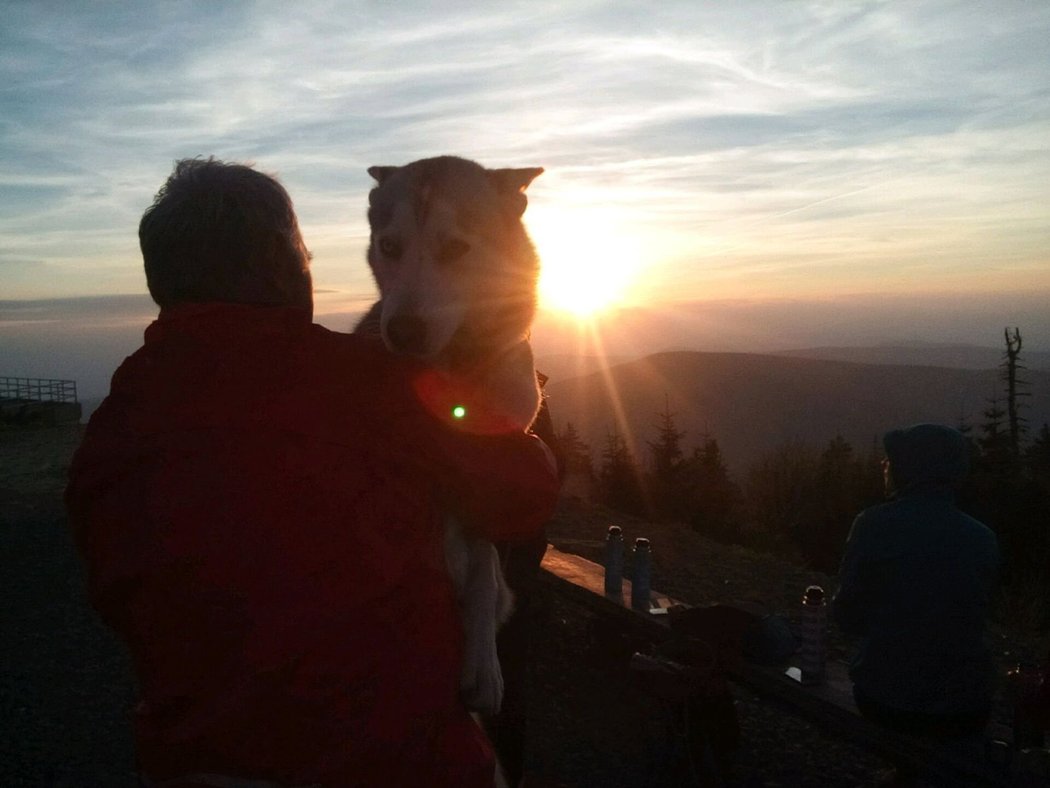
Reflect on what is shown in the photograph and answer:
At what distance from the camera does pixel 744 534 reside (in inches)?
706

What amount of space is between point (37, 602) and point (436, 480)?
9.05 meters

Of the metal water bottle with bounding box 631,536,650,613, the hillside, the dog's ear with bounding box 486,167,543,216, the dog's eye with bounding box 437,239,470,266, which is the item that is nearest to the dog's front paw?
the dog's eye with bounding box 437,239,470,266

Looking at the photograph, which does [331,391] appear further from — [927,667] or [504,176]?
[927,667]

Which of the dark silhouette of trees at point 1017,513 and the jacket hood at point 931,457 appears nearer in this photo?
the jacket hood at point 931,457

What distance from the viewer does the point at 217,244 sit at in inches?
74.8

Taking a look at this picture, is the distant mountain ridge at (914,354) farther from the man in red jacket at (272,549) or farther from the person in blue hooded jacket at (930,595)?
the man in red jacket at (272,549)

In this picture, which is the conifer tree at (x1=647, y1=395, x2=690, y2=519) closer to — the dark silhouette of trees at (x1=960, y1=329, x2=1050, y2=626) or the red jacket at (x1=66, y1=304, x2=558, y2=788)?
the dark silhouette of trees at (x1=960, y1=329, x2=1050, y2=626)

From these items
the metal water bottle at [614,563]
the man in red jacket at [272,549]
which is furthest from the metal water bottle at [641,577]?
the man in red jacket at [272,549]

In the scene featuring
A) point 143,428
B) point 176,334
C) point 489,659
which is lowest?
point 489,659

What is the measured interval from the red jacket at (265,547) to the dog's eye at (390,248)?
1431mm

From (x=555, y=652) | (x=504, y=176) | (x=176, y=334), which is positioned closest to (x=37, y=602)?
(x=555, y=652)

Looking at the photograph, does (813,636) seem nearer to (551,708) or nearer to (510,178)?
(551,708)

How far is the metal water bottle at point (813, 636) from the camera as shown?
15.6 ft

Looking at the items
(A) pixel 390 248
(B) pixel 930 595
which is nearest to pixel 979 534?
(B) pixel 930 595
